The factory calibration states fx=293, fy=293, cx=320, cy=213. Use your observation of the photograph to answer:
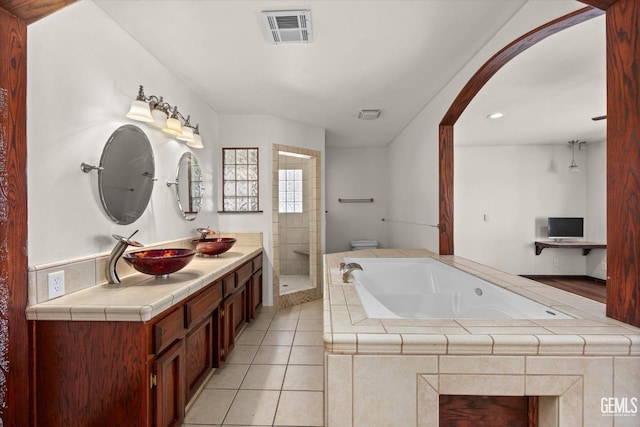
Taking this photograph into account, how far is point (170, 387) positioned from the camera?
155 cm

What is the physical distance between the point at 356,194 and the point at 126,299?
460 centimetres

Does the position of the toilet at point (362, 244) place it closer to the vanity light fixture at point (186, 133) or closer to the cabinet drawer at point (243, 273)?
the cabinet drawer at point (243, 273)

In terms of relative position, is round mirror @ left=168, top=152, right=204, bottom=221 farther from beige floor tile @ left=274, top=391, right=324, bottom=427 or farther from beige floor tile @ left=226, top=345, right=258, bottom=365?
beige floor tile @ left=274, top=391, right=324, bottom=427

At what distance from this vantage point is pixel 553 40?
6.86ft

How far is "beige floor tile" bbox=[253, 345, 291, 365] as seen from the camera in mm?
2453

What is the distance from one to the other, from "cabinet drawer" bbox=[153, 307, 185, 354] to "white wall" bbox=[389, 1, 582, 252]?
2.49 meters

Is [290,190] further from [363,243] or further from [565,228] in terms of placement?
[565,228]

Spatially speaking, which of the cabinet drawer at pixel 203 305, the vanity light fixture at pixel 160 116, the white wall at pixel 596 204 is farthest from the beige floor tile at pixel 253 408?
the white wall at pixel 596 204

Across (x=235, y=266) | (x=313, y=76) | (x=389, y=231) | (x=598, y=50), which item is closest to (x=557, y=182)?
(x=389, y=231)

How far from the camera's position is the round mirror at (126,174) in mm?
1797

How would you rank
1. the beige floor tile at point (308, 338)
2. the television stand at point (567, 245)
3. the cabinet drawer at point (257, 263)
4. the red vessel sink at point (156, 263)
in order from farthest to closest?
the television stand at point (567, 245) < the cabinet drawer at point (257, 263) < the beige floor tile at point (308, 338) < the red vessel sink at point (156, 263)

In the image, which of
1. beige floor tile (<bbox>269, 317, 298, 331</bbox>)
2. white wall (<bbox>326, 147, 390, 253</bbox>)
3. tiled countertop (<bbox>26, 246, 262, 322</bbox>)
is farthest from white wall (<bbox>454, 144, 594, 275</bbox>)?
tiled countertop (<bbox>26, 246, 262, 322</bbox>)

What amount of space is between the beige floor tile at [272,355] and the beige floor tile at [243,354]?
50 mm

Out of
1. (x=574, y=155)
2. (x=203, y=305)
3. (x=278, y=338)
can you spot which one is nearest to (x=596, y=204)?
(x=574, y=155)
